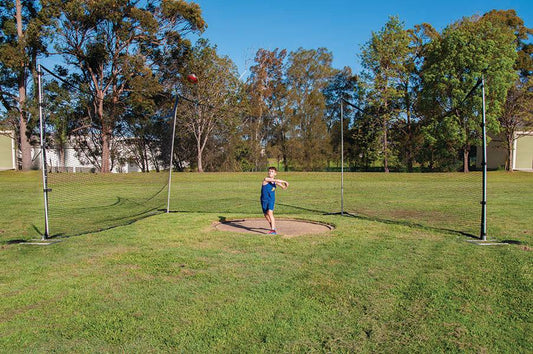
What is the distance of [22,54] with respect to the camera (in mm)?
30219

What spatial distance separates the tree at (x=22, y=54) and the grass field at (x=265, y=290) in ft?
84.2

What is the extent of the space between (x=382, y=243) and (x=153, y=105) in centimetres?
2999

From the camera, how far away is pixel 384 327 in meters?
4.09

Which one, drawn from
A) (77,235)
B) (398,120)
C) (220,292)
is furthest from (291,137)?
(220,292)

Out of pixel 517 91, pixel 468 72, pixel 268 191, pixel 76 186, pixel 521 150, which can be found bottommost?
pixel 76 186

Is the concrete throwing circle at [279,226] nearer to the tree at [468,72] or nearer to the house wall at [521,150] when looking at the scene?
the tree at [468,72]

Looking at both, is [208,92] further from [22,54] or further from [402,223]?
[402,223]

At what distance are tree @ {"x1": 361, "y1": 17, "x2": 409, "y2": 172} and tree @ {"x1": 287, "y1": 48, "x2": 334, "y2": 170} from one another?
7.94 m

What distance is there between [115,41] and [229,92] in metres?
10.5

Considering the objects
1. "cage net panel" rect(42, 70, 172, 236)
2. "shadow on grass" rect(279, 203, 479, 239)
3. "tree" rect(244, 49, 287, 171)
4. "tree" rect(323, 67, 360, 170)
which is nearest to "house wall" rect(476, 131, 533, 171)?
"tree" rect(323, 67, 360, 170)

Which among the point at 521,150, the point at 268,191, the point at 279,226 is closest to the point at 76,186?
the point at 279,226

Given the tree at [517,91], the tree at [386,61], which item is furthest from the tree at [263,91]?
the tree at [517,91]

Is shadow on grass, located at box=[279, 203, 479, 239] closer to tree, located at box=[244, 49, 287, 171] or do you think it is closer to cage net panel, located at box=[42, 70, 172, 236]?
cage net panel, located at box=[42, 70, 172, 236]

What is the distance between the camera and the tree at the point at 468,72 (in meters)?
30.8
